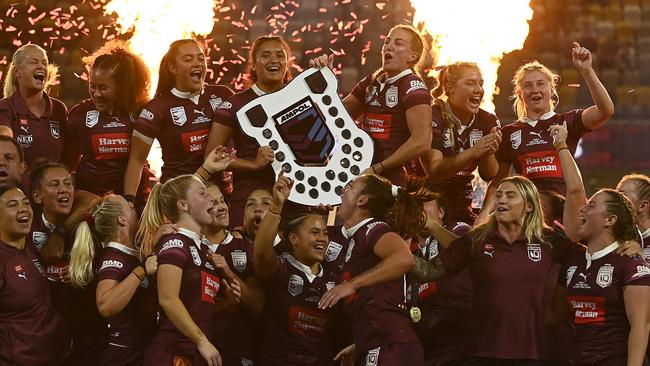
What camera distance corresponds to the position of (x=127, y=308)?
5941mm

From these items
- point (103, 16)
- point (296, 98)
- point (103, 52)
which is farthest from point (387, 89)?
point (103, 16)

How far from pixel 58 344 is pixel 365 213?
1774 millimetres

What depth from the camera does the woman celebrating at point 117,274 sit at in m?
5.75

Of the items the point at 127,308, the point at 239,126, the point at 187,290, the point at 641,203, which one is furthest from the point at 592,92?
the point at 127,308

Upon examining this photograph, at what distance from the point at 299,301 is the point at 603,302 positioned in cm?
159

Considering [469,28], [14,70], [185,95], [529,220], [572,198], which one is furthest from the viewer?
[469,28]

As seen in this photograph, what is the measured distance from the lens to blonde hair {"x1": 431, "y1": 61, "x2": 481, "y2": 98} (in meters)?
7.09

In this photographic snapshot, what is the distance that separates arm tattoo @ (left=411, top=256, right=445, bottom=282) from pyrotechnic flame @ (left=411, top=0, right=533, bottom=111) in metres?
2.82

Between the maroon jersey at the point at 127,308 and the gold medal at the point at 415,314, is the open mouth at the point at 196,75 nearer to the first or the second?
the maroon jersey at the point at 127,308

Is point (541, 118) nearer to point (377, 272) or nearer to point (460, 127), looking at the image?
point (460, 127)

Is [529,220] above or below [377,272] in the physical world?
above

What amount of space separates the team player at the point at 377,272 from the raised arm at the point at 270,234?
32cm

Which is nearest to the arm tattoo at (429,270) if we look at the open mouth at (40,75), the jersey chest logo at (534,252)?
the jersey chest logo at (534,252)

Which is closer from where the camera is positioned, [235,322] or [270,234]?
[270,234]
